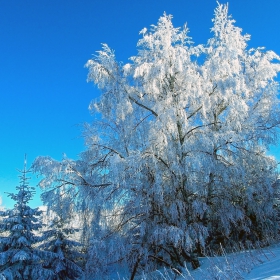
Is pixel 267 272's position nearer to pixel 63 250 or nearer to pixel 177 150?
pixel 177 150

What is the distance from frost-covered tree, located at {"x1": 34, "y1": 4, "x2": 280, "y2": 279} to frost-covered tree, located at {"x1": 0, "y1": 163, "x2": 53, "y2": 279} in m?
3.78

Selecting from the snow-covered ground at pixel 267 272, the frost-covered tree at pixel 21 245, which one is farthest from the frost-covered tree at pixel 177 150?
the frost-covered tree at pixel 21 245

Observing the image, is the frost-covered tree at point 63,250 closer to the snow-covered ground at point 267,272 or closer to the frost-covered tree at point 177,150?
the frost-covered tree at point 177,150

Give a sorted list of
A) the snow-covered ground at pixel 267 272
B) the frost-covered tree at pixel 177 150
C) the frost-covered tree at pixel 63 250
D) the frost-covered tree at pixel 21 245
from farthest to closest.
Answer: the frost-covered tree at pixel 63 250
the frost-covered tree at pixel 21 245
the frost-covered tree at pixel 177 150
the snow-covered ground at pixel 267 272

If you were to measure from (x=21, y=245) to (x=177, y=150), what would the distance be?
313 inches

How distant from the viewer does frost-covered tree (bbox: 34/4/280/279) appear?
7906mm

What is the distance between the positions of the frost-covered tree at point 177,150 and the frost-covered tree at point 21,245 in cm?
378

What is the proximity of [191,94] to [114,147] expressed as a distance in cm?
340

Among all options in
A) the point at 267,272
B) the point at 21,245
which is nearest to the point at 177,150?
the point at 267,272

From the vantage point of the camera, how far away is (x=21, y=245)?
35.8 feet

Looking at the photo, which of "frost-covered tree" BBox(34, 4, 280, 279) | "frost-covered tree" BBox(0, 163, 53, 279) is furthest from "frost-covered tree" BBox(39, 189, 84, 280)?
"frost-covered tree" BBox(34, 4, 280, 279)

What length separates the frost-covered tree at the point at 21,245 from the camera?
10.3 m

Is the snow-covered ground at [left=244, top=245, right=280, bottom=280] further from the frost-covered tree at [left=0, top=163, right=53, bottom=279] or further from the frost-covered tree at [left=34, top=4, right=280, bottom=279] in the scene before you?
the frost-covered tree at [left=0, top=163, right=53, bottom=279]

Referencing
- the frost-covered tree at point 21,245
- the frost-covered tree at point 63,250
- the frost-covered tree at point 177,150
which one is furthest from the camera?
the frost-covered tree at point 63,250
